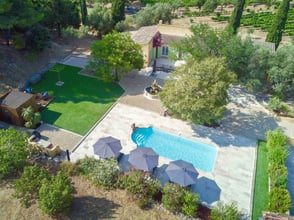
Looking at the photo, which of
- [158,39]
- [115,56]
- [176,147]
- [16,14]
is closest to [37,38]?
[16,14]

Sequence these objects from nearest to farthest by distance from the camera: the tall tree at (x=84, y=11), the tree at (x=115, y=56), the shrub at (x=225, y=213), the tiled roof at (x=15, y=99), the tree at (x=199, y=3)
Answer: the shrub at (x=225, y=213) → the tiled roof at (x=15, y=99) → the tree at (x=115, y=56) → the tall tree at (x=84, y=11) → the tree at (x=199, y=3)

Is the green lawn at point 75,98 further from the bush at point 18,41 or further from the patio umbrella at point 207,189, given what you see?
the patio umbrella at point 207,189

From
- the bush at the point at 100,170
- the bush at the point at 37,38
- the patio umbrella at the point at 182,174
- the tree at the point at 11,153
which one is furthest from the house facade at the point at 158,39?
the tree at the point at 11,153

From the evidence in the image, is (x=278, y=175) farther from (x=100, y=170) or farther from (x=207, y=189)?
(x=100, y=170)

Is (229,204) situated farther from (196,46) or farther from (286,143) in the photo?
(196,46)

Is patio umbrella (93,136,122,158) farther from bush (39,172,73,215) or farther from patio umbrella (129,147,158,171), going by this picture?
bush (39,172,73,215)
